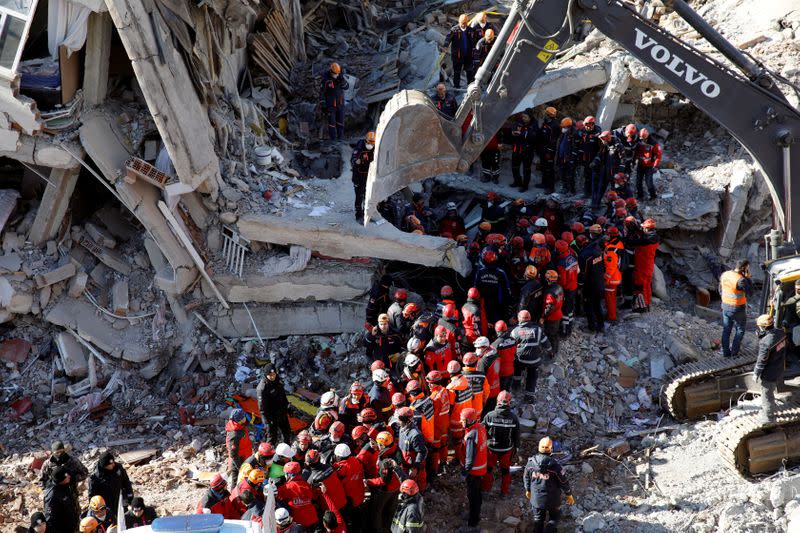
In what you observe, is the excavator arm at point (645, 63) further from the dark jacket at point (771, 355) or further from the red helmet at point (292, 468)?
the red helmet at point (292, 468)

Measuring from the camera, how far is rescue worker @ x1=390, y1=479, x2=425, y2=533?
9.73m

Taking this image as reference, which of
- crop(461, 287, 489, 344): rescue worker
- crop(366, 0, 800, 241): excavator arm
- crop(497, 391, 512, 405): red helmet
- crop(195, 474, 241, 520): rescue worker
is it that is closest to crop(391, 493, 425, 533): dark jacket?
crop(497, 391, 512, 405): red helmet

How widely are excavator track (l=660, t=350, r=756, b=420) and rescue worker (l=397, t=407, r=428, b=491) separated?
11.2 feet

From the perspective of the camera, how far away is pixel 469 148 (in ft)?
39.0

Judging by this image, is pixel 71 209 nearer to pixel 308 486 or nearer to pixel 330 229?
pixel 330 229

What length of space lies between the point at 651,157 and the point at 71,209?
8.86 metres

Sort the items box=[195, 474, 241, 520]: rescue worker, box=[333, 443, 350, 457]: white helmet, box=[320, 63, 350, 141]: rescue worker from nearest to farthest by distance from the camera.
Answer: box=[195, 474, 241, 520]: rescue worker, box=[333, 443, 350, 457]: white helmet, box=[320, 63, 350, 141]: rescue worker

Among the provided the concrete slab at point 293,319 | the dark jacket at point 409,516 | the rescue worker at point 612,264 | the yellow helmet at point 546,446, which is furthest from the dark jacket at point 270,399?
the rescue worker at point 612,264

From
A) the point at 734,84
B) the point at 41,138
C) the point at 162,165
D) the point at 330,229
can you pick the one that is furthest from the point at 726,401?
the point at 41,138

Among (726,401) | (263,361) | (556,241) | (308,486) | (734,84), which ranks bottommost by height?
(308,486)

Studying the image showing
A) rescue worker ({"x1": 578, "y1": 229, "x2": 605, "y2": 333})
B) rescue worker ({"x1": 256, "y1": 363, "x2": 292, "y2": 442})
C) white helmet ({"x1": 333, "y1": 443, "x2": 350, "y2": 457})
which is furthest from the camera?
rescue worker ({"x1": 578, "y1": 229, "x2": 605, "y2": 333})

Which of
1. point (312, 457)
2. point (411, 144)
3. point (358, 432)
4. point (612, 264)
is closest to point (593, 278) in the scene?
point (612, 264)

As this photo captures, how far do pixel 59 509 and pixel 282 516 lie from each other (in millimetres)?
2541

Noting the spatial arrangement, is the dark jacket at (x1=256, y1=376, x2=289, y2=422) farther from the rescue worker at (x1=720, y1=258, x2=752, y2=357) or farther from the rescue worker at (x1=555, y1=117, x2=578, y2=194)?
the rescue worker at (x1=555, y1=117, x2=578, y2=194)
